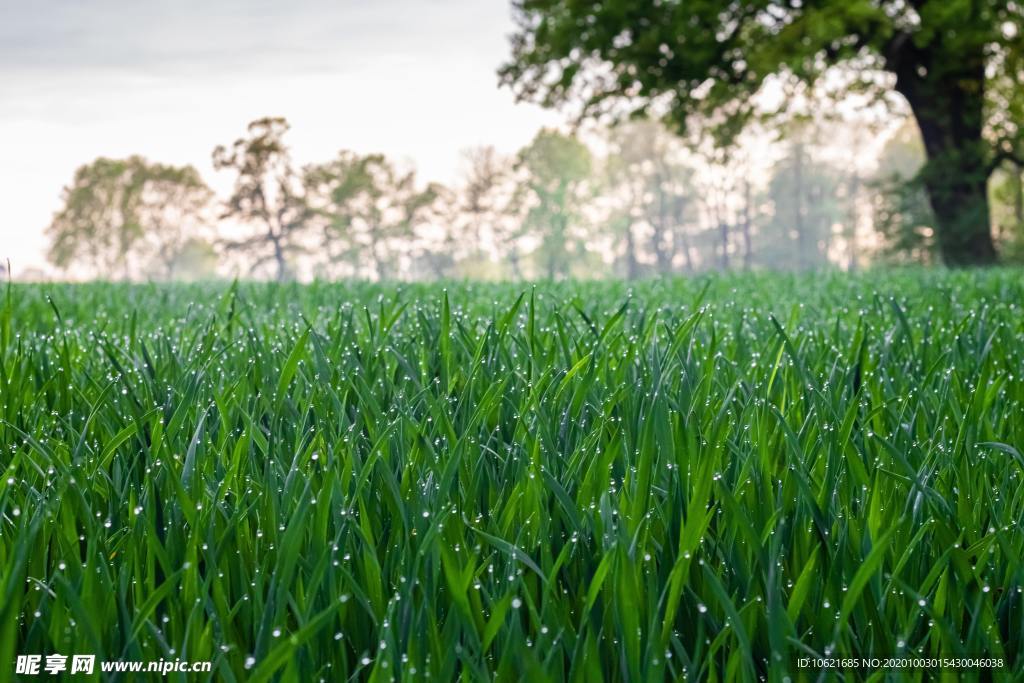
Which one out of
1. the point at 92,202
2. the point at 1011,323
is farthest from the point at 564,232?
the point at 1011,323

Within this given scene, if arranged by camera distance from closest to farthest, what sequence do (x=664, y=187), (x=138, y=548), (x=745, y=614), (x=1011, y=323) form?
(x=745, y=614) → (x=138, y=548) → (x=1011, y=323) → (x=664, y=187)

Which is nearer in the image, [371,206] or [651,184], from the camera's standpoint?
[371,206]

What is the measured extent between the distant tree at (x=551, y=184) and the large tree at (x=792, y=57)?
1561 inches

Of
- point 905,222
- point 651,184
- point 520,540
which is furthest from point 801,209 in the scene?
point 520,540

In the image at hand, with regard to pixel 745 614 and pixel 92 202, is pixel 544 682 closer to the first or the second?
pixel 745 614

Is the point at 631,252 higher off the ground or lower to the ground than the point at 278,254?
lower

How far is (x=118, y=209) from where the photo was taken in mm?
60688

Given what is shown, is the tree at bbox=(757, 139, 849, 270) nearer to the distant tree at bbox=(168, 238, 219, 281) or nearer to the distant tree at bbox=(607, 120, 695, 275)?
the distant tree at bbox=(607, 120, 695, 275)

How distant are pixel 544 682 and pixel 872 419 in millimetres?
1409

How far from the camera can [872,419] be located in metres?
2.13

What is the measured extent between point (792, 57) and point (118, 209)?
177 ft

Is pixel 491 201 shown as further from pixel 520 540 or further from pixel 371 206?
pixel 520 540

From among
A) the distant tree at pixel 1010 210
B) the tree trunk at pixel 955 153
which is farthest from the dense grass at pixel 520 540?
the distant tree at pixel 1010 210

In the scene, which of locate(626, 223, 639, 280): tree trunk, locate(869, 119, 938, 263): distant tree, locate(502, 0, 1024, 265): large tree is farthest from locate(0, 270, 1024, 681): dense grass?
locate(626, 223, 639, 280): tree trunk
